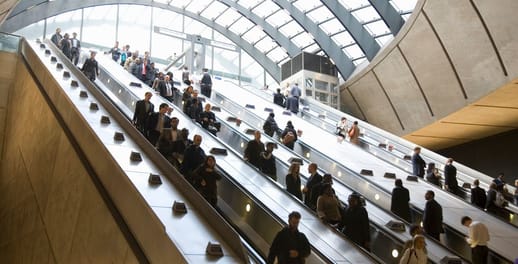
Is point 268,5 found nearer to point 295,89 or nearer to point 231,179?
point 295,89

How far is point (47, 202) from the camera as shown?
1020cm

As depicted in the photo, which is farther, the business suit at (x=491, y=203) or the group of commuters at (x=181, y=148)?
the business suit at (x=491, y=203)

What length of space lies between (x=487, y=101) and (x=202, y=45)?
47.2 ft

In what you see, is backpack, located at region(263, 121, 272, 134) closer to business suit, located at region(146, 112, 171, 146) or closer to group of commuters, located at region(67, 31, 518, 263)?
group of commuters, located at region(67, 31, 518, 263)

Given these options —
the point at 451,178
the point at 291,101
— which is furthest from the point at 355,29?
the point at 451,178

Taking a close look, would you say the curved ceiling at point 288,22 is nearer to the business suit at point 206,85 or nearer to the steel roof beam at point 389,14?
the steel roof beam at point 389,14

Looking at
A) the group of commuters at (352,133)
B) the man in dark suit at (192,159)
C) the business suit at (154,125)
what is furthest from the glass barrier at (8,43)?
the man in dark suit at (192,159)

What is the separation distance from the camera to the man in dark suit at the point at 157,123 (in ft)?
36.7

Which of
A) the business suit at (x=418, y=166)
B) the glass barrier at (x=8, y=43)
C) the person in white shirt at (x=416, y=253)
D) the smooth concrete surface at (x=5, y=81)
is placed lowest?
the person in white shirt at (x=416, y=253)

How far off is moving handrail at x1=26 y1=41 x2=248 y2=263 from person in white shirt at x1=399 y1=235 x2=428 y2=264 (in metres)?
2.20

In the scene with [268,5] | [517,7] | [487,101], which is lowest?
[487,101]

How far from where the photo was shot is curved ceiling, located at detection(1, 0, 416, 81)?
101 feet

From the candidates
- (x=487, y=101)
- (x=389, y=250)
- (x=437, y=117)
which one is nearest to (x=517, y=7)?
(x=487, y=101)

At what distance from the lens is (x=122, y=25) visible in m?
37.2
